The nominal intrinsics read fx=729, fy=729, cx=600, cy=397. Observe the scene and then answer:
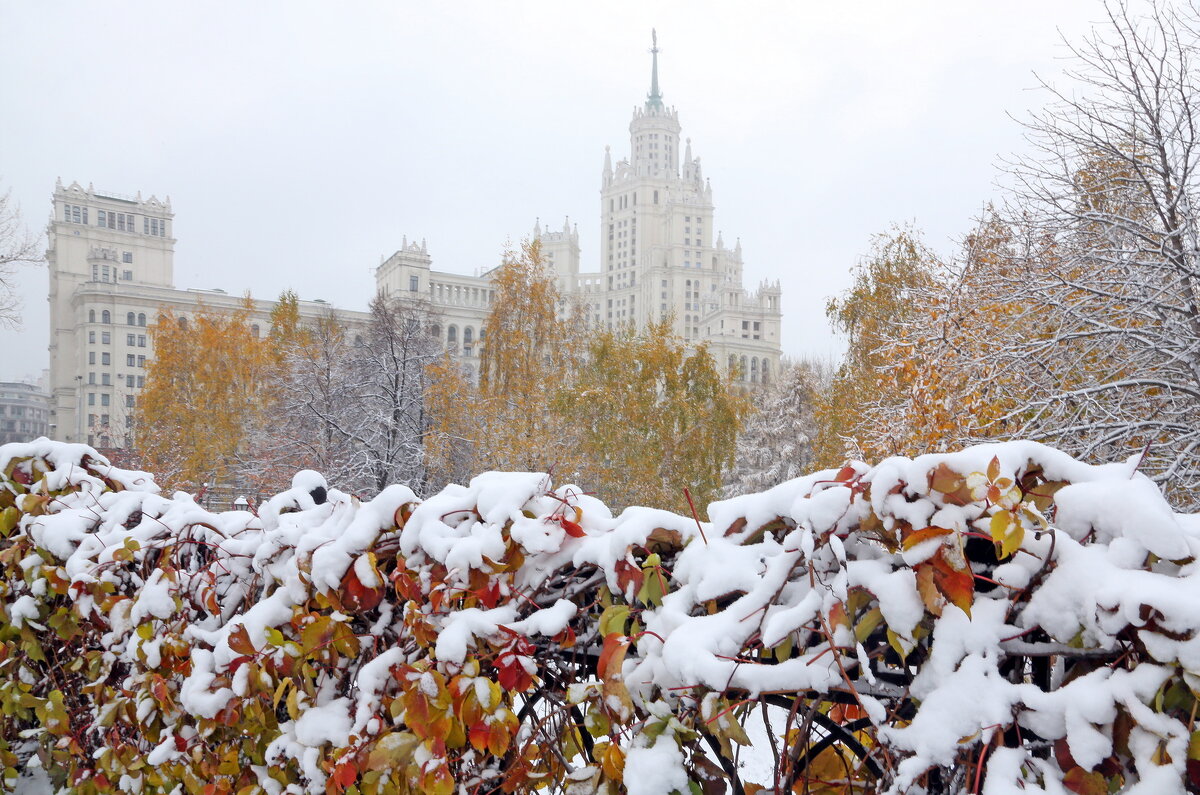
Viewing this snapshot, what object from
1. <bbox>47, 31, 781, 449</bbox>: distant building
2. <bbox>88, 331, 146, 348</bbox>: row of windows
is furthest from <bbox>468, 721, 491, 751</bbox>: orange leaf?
<bbox>88, 331, 146, 348</bbox>: row of windows

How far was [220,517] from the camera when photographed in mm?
2418

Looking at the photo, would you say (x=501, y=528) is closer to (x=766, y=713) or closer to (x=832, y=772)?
(x=766, y=713)

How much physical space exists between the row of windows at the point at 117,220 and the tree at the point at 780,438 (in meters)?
74.7

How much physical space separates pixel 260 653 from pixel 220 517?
0.71 meters

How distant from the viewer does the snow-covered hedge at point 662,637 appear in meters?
1.02

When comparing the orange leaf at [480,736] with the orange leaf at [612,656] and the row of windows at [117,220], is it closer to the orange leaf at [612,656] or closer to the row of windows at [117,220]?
the orange leaf at [612,656]

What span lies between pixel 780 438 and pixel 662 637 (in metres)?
35.8

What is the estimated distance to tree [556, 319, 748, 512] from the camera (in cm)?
2016

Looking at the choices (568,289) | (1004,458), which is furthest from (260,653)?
(568,289)

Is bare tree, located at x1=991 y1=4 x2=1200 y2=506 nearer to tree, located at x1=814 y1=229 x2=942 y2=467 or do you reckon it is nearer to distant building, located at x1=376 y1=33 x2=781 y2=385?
tree, located at x1=814 y1=229 x2=942 y2=467

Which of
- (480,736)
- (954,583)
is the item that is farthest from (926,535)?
(480,736)

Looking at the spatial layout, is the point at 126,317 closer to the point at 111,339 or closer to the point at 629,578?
the point at 111,339

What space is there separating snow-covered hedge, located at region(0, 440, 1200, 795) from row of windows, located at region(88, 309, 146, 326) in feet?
247

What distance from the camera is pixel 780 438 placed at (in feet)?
118
